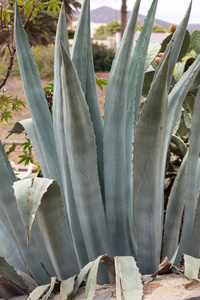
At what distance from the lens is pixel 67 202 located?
33.5 inches

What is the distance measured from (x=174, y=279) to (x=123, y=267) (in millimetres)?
109

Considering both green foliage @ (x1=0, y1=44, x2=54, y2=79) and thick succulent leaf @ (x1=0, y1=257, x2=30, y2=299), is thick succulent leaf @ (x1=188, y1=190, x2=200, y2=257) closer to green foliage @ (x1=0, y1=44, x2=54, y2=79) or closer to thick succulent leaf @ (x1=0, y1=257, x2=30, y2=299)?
thick succulent leaf @ (x1=0, y1=257, x2=30, y2=299)

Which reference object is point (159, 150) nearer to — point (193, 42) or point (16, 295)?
point (16, 295)

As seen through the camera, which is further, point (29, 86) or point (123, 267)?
point (29, 86)

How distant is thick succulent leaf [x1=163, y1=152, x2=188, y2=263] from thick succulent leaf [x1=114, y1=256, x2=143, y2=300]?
0.76ft

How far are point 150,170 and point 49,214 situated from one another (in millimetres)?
197

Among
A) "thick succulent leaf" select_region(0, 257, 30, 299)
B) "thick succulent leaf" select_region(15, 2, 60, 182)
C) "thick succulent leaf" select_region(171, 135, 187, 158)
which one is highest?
"thick succulent leaf" select_region(15, 2, 60, 182)

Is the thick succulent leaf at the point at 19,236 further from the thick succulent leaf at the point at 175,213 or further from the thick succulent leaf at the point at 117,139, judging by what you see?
the thick succulent leaf at the point at 175,213

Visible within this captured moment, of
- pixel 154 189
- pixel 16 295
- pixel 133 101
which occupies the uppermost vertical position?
pixel 133 101

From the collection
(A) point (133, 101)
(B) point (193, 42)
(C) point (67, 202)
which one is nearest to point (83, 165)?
(C) point (67, 202)

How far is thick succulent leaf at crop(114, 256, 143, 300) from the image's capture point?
64 centimetres

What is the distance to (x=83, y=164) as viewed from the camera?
2.53 ft

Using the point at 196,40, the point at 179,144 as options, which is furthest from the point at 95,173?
the point at 196,40

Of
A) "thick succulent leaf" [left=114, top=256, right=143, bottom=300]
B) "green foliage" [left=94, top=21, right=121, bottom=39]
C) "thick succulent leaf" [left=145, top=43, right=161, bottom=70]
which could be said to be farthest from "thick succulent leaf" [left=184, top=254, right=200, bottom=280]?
"green foliage" [left=94, top=21, right=121, bottom=39]
